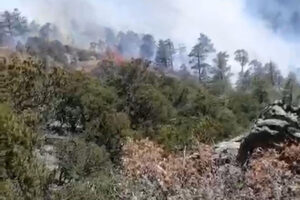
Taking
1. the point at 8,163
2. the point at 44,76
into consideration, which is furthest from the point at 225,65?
the point at 8,163

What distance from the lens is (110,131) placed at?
36094 mm

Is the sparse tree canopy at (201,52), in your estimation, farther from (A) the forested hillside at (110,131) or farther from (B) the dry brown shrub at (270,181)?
(B) the dry brown shrub at (270,181)

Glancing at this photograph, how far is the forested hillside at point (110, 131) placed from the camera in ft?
36.9

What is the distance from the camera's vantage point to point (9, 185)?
15.0 m

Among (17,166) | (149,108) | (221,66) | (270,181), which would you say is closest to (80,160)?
(17,166)

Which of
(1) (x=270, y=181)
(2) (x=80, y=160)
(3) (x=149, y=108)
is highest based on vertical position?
(1) (x=270, y=181)

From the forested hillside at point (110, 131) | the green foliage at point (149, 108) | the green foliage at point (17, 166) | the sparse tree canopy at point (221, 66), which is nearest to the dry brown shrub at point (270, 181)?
the forested hillside at point (110, 131)

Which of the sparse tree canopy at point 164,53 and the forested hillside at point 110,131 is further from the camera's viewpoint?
the sparse tree canopy at point 164,53

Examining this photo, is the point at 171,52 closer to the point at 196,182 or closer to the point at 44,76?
the point at 44,76

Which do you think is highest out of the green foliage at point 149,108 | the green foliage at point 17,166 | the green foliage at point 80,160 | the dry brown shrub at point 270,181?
the dry brown shrub at point 270,181

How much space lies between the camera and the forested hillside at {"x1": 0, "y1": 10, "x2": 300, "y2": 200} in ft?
36.9

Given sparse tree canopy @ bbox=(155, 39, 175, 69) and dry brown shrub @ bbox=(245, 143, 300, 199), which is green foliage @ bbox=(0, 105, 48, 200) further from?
sparse tree canopy @ bbox=(155, 39, 175, 69)

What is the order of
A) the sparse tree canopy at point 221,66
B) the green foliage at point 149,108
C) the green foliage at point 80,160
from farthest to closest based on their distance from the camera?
the sparse tree canopy at point 221,66 → the green foliage at point 149,108 → the green foliage at point 80,160

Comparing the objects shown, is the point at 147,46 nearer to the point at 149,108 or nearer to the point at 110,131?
the point at 149,108
